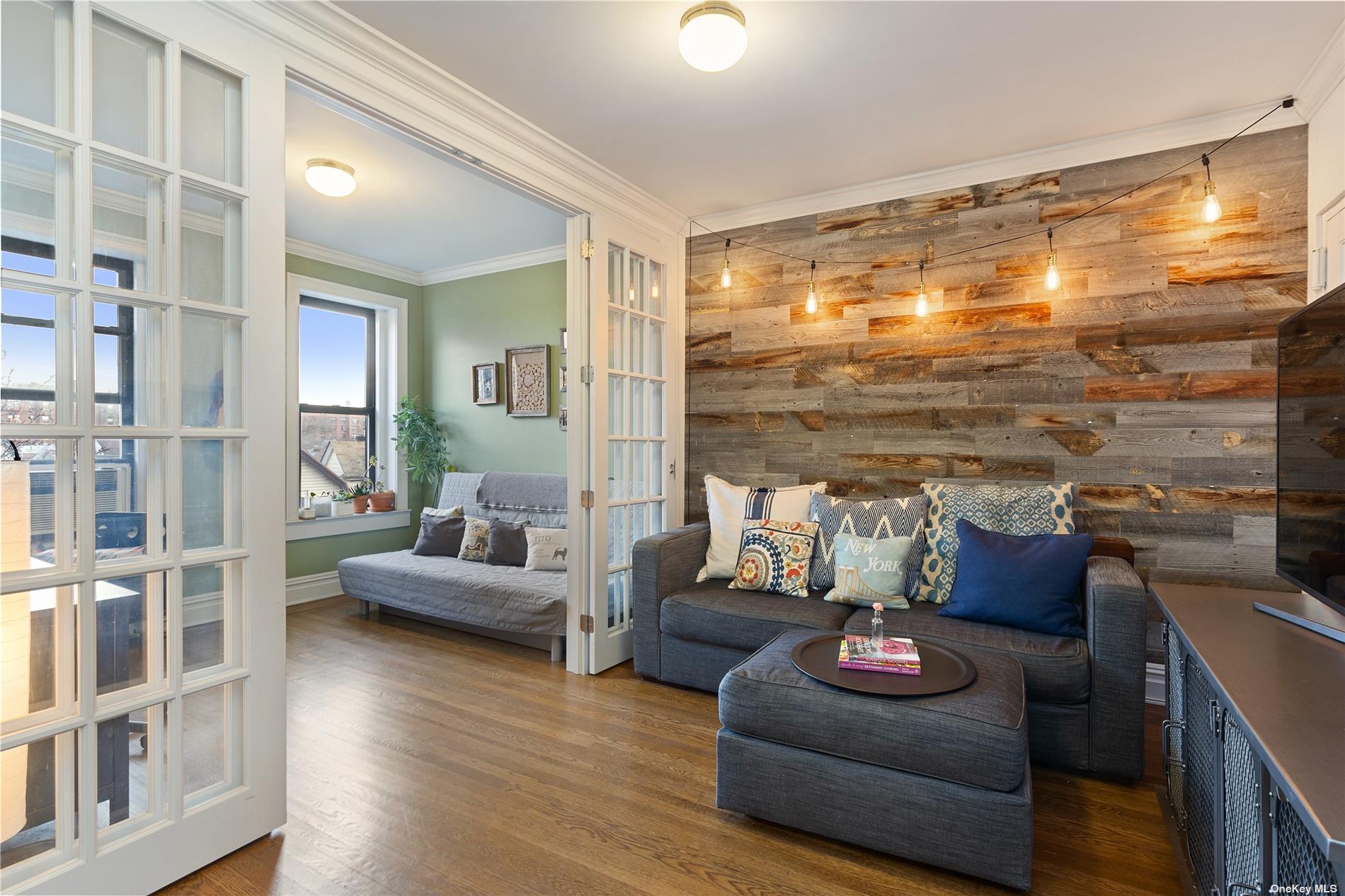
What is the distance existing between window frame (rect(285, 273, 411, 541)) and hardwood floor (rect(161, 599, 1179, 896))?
2.19m

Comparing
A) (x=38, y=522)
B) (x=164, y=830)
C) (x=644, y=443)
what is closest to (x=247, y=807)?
(x=164, y=830)

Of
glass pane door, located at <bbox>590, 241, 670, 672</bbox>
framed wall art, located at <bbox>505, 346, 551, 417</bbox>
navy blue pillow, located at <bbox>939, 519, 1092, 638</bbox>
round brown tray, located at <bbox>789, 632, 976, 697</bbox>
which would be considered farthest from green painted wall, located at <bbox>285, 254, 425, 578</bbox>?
navy blue pillow, located at <bbox>939, 519, 1092, 638</bbox>

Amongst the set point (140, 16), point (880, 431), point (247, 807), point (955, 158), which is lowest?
point (247, 807)

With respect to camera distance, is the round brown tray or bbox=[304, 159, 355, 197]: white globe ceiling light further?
bbox=[304, 159, 355, 197]: white globe ceiling light

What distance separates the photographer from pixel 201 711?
5.84 ft

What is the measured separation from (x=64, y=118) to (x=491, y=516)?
140 inches

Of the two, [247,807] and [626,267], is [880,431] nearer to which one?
[626,267]

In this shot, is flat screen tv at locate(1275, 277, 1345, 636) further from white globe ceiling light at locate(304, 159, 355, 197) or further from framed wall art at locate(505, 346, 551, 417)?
framed wall art at locate(505, 346, 551, 417)

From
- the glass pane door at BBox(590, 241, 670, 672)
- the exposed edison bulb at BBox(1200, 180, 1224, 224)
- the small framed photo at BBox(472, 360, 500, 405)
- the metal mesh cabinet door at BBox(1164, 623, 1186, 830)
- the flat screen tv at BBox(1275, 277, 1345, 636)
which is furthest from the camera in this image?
the small framed photo at BBox(472, 360, 500, 405)

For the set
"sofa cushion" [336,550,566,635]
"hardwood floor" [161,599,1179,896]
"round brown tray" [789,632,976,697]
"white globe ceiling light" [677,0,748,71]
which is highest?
"white globe ceiling light" [677,0,748,71]

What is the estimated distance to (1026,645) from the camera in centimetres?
235

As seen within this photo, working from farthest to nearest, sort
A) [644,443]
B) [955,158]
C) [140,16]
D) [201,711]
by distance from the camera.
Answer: [644,443]
[955,158]
[201,711]
[140,16]

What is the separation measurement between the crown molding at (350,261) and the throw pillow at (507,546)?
2.47m

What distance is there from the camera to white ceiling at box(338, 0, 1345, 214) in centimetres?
209
